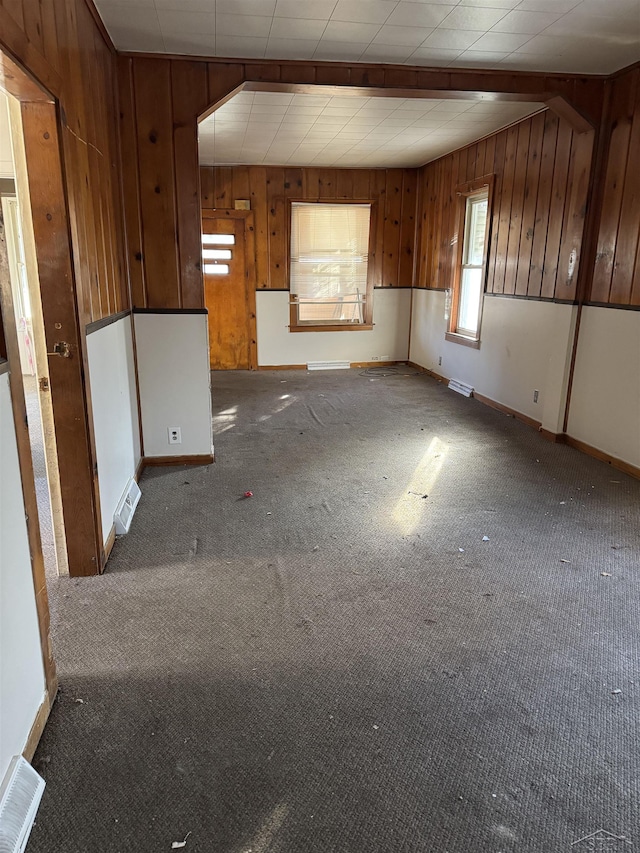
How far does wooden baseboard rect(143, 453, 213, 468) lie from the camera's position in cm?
400

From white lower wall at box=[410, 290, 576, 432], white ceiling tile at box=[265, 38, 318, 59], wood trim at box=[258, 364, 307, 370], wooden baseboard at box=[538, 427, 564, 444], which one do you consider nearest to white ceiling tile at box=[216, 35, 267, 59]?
white ceiling tile at box=[265, 38, 318, 59]

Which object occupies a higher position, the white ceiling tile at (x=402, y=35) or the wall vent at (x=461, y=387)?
the white ceiling tile at (x=402, y=35)

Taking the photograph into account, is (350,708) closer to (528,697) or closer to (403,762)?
(403,762)

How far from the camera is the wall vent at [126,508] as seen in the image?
2.97m

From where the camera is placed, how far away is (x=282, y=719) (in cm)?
177

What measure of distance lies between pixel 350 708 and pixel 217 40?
339 cm

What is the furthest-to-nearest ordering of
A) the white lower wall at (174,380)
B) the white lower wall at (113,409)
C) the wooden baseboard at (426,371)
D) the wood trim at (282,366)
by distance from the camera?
the wood trim at (282,366)
the wooden baseboard at (426,371)
the white lower wall at (174,380)
the white lower wall at (113,409)

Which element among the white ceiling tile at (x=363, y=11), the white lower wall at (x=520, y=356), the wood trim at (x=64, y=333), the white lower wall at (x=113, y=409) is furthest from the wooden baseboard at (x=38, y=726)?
the white lower wall at (x=520, y=356)

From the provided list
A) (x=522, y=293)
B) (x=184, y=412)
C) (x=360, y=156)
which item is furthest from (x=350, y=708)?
(x=360, y=156)

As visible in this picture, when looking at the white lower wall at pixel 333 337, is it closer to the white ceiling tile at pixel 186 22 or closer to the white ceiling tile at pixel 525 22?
the white ceiling tile at pixel 186 22


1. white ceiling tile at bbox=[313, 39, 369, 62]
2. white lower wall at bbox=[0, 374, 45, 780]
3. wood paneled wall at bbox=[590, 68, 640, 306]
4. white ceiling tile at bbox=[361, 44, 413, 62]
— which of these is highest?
white ceiling tile at bbox=[361, 44, 413, 62]

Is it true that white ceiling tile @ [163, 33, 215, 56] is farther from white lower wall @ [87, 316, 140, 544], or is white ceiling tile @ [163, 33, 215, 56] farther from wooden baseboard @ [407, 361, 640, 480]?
wooden baseboard @ [407, 361, 640, 480]

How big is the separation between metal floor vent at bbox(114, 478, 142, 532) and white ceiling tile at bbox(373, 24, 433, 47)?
2.86m

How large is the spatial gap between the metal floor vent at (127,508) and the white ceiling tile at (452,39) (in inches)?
119
